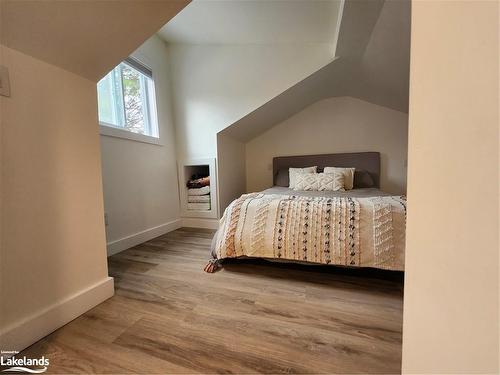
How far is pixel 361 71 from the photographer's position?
105 inches

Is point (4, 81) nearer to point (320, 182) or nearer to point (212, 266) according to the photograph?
point (212, 266)

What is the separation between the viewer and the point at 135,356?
0.93 metres

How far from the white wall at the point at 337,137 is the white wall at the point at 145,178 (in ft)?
4.93

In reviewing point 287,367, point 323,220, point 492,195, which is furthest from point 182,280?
point 492,195

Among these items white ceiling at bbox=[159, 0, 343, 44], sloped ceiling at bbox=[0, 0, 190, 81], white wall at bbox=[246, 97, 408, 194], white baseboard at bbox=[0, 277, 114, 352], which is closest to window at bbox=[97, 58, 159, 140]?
white ceiling at bbox=[159, 0, 343, 44]

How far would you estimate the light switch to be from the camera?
0.89 metres

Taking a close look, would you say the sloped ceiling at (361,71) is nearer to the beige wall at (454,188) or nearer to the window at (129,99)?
the window at (129,99)

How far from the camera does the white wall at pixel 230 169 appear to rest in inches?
119

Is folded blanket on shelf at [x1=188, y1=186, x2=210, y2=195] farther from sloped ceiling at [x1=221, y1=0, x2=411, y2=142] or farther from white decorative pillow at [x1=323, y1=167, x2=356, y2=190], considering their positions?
white decorative pillow at [x1=323, y1=167, x2=356, y2=190]

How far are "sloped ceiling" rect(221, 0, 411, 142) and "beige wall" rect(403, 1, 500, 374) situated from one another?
1692mm

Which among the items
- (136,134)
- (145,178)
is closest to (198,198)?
(145,178)

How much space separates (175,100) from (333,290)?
9.94 feet

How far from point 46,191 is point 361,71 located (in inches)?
128

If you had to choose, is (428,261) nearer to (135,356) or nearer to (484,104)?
(484,104)
